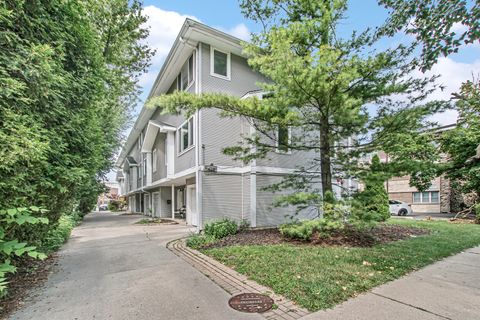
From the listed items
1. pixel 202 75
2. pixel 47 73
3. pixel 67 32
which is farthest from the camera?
pixel 202 75

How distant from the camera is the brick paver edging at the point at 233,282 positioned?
10.9 ft

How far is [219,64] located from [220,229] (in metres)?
7.09

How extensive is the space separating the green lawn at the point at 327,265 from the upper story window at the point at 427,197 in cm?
2040

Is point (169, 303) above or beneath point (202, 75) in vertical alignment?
beneath

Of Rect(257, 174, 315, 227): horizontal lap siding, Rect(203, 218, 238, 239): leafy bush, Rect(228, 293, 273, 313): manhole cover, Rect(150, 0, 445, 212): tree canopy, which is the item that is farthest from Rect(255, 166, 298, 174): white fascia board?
Rect(228, 293, 273, 313): manhole cover

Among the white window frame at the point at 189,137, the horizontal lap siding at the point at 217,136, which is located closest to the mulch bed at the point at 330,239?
the horizontal lap siding at the point at 217,136

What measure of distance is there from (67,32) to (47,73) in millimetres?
1714

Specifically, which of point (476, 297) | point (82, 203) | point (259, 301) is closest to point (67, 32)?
point (259, 301)

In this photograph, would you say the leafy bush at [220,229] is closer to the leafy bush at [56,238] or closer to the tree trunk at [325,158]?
the tree trunk at [325,158]

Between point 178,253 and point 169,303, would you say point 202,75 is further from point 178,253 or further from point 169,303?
point 169,303

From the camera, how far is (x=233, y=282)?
14.7 feet

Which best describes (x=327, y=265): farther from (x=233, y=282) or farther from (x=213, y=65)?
(x=213, y=65)

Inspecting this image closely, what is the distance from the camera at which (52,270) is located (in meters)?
5.45

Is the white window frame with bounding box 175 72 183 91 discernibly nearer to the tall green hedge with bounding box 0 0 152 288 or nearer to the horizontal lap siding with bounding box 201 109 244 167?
the horizontal lap siding with bounding box 201 109 244 167
